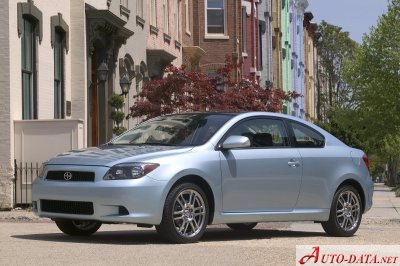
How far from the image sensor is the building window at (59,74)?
2297 centimetres

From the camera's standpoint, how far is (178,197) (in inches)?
464

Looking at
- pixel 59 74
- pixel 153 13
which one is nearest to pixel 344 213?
pixel 59 74

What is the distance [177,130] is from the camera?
12.8m

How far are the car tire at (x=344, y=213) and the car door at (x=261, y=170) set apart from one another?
68 cm

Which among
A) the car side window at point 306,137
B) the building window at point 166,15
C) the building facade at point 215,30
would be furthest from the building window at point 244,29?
the car side window at point 306,137

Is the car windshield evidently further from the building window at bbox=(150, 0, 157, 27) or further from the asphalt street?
the building window at bbox=(150, 0, 157, 27)

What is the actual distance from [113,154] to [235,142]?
55.8 inches

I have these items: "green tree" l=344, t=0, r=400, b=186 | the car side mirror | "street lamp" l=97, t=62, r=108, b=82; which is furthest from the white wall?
"green tree" l=344, t=0, r=400, b=186

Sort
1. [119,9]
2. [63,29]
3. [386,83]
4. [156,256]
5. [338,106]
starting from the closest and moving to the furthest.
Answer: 1. [156,256]
2. [63,29]
3. [119,9]
4. [386,83]
5. [338,106]

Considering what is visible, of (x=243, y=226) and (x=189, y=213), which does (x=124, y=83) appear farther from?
(x=189, y=213)

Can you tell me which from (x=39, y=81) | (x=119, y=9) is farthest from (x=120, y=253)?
(x=119, y=9)

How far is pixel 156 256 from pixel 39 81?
38.4 feet

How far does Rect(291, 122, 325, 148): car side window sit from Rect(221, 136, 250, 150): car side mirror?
1333 mm

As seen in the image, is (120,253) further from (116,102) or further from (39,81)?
(116,102)
